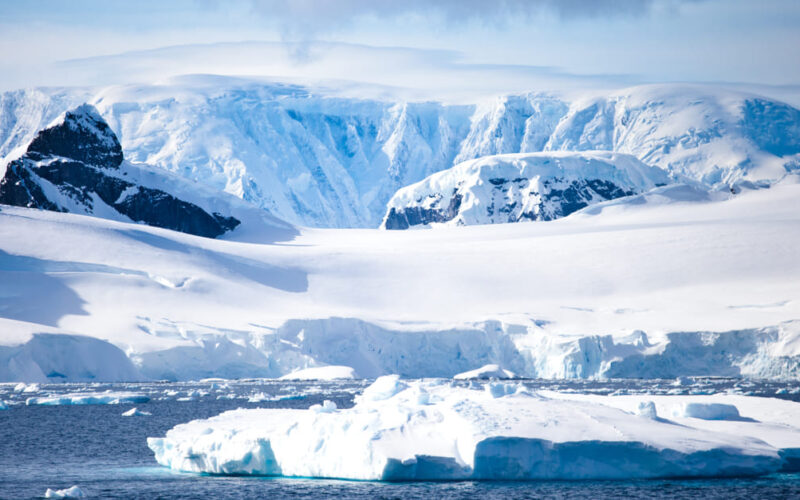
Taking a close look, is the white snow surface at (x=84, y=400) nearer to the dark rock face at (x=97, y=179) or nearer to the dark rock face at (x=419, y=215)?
the dark rock face at (x=97, y=179)

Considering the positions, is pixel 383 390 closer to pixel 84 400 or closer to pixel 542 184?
pixel 84 400

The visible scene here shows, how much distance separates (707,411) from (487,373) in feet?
131

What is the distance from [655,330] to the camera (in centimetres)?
7400

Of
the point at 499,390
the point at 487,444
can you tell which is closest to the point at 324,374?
the point at 499,390

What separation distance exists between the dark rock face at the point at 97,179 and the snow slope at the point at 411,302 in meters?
23.2

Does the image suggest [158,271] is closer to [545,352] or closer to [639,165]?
[545,352]

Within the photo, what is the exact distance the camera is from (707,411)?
30.6 metres

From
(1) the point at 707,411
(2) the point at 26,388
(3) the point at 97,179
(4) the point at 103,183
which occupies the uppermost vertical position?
(3) the point at 97,179

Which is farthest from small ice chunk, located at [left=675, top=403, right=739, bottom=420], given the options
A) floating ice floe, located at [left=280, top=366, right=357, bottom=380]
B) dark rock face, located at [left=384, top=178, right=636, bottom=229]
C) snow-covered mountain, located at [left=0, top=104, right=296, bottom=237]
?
dark rock face, located at [left=384, top=178, right=636, bottom=229]

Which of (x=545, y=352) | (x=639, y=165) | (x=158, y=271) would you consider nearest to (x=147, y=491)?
(x=545, y=352)

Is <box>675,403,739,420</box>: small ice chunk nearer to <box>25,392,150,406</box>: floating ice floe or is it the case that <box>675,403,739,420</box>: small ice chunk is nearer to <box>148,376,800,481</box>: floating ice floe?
<box>148,376,800,481</box>: floating ice floe

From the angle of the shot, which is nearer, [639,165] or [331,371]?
[331,371]

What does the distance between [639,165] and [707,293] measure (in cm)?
9934

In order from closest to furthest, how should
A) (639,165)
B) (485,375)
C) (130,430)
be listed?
1. (130,430)
2. (485,375)
3. (639,165)
